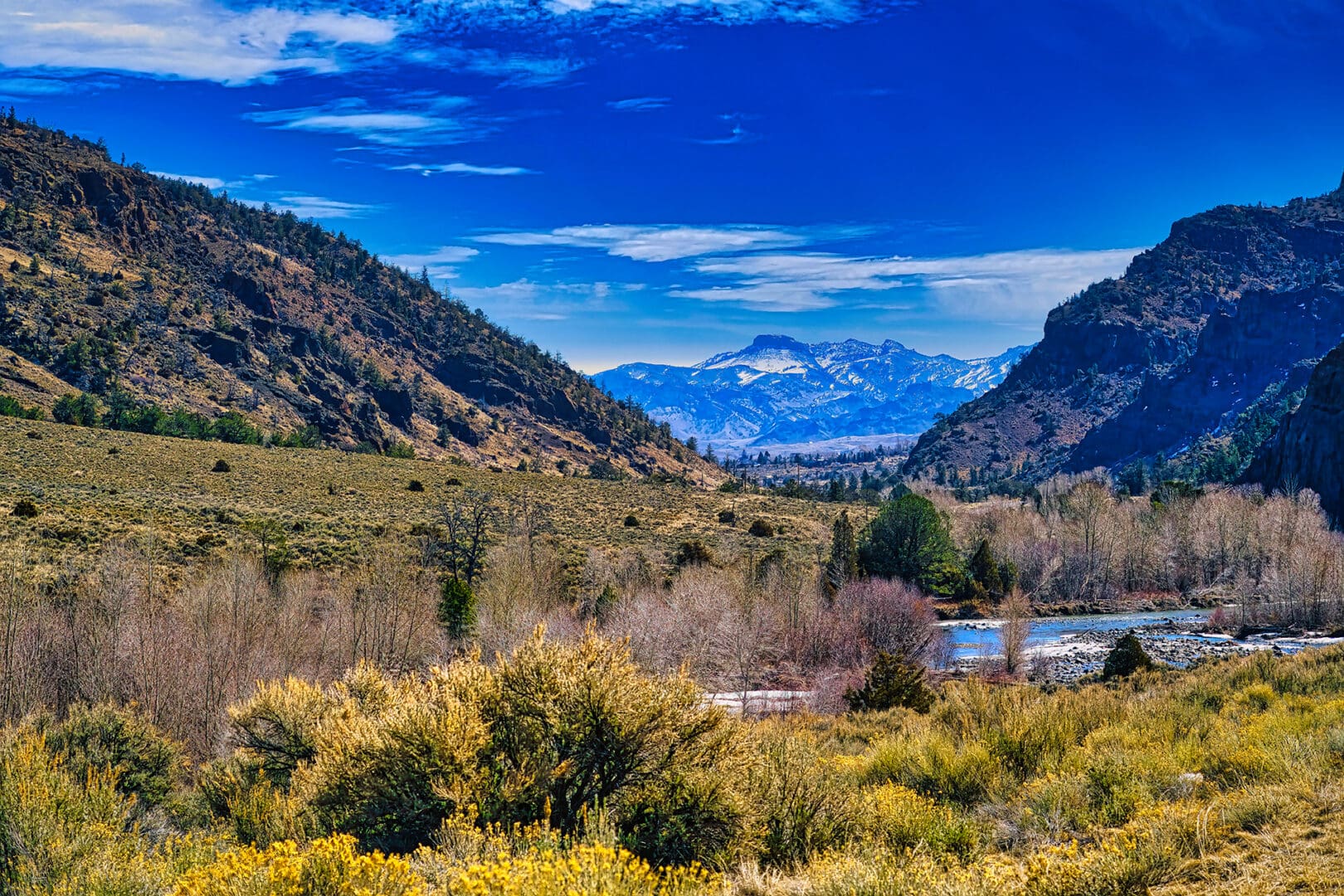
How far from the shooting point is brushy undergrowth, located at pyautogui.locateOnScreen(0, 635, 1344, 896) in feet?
22.3

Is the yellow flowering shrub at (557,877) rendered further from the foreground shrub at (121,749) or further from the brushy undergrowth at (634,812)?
the foreground shrub at (121,749)

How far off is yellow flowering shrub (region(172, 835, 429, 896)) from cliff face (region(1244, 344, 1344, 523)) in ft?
377

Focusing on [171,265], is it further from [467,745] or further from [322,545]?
[467,745]

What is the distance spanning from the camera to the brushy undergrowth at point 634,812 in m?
6.79

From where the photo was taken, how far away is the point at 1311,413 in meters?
110

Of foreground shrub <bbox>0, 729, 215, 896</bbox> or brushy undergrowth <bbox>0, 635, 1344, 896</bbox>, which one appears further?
foreground shrub <bbox>0, 729, 215, 896</bbox>

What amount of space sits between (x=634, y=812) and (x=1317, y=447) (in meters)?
131

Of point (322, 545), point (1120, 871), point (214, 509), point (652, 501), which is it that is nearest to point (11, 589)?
point (322, 545)

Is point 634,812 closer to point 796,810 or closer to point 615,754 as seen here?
point 615,754

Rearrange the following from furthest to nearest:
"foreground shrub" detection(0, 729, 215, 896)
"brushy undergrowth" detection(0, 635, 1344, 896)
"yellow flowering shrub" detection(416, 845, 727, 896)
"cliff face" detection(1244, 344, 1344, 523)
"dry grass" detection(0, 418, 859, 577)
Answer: "cliff face" detection(1244, 344, 1344, 523) → "dry grass" detection(0, 418, 859, 577) → "foreground shrub" detection(0, 729, 215, 896) → "brushy undergrowth" detection(0, 635, 1344, 896) → "yellow flowering shrub" detection(416, 845, 727, 896)

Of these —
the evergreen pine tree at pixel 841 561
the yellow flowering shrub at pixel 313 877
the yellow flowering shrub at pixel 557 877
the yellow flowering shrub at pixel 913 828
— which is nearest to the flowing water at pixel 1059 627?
the evergreen pine tree at pixel 841 561

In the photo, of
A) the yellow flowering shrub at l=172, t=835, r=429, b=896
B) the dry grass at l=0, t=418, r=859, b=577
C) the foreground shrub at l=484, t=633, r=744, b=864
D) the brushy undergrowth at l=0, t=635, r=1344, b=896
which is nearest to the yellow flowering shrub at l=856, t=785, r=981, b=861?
the brushy undergrowth at l=0, t=635, r=1344, b=896

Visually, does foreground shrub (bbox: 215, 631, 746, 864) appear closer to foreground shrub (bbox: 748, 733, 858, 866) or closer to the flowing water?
foreground shrub (bbox: 748, 733, 858, 866)

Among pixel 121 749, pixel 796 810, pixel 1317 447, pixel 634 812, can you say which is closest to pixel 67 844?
pixel 634 812
